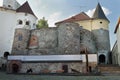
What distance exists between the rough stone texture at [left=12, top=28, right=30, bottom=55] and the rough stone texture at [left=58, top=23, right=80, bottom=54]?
6125mm

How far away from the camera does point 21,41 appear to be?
3538 cm

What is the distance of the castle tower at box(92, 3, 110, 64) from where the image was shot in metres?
37.1

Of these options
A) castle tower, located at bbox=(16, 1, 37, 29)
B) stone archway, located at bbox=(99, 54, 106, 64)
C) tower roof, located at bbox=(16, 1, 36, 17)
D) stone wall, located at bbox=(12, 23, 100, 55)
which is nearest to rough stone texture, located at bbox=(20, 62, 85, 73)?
stone wall, located at bbox=(12, 23, 100, 55)

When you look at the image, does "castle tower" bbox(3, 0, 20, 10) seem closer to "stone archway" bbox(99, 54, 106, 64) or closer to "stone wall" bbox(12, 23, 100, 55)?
"stone wall" bbox(12, 23, 100, 55)

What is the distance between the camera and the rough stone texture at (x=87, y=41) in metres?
34.8

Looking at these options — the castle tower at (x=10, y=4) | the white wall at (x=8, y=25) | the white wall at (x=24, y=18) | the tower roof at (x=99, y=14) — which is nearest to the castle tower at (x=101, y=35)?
the tower roof at (x=99, y=14)

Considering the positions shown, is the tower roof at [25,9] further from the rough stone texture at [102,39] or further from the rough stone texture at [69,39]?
the rough stone texture at [102,39]

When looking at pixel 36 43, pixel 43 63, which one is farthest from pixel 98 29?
pixel 43 63

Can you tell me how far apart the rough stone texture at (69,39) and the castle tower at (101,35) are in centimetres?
586

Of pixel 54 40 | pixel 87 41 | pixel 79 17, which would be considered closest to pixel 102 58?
pixel 87 41

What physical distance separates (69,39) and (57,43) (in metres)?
3.15

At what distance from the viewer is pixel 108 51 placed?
37.3m

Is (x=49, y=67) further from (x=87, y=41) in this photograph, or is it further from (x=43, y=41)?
(x=87, y=41)

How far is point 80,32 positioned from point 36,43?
7.84 metres
